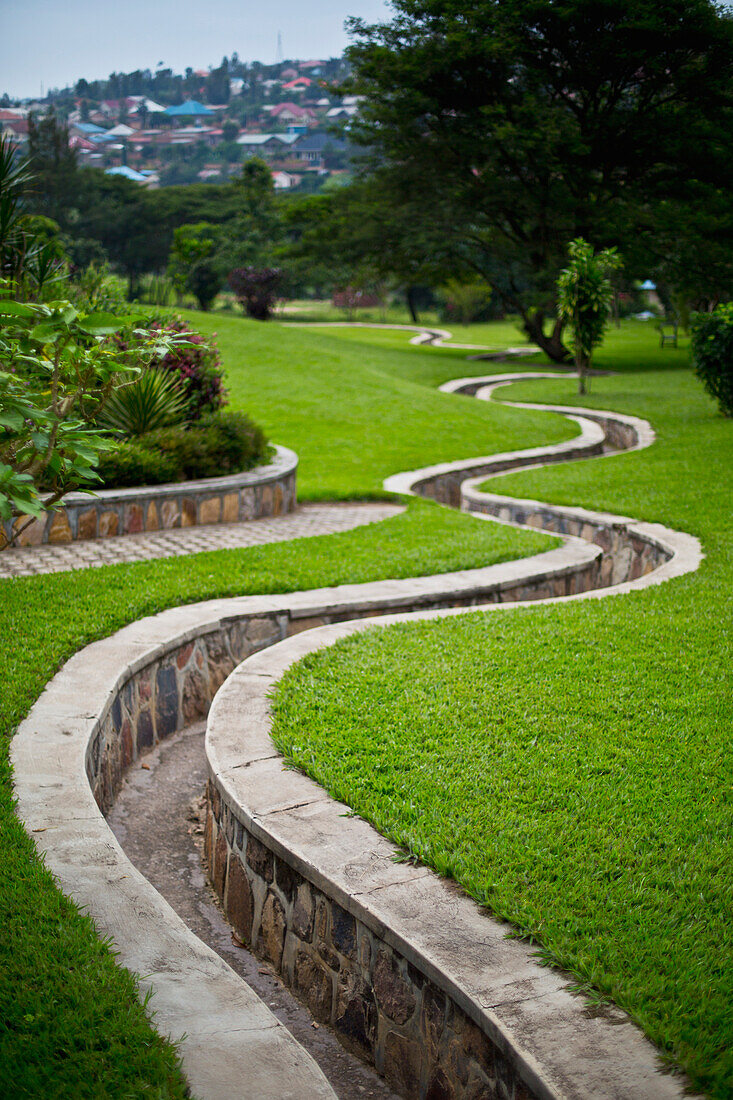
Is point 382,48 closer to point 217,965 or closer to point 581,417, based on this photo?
point 581,417

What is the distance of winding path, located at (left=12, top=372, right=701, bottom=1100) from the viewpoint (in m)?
2.23

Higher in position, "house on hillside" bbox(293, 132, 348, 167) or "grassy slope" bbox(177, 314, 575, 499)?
"house on hillside" bbox(293, 132, 348, 167)

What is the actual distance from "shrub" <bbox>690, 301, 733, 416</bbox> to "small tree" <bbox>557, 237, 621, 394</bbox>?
3.32m

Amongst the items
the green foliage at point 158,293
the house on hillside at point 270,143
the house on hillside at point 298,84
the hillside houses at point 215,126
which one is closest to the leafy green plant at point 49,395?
the green foliage at point 158,293

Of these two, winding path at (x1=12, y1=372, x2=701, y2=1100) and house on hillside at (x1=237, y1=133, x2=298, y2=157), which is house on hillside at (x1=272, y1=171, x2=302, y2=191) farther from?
winding path at (x1=12, y1=372, x2=701, y2=1100)

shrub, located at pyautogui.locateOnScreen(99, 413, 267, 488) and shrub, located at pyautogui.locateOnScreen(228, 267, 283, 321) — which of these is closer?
shrub, located at pyautogui.locateOnScreen(99, 413, 267, 488)

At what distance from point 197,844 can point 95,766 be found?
24.0 inches

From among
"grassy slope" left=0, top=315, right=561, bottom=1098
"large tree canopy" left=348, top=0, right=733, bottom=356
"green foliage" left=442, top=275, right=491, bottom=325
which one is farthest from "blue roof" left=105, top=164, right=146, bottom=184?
"grassy slope" left=0, top=315, right=561, bottom=1098

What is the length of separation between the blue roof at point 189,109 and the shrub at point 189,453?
123m

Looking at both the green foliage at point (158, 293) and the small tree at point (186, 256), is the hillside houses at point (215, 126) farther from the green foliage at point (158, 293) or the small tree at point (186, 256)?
the green foliage at point (158, 293)

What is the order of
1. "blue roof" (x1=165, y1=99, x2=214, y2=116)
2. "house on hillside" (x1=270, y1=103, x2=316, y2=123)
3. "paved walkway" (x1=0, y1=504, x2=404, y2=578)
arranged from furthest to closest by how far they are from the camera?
"house on hillside" (x1=270, y1=103, x2=316, y2=123), "blue roof" (x1=165, y1=99, x2=214, y2=116), "paved walkway" (x1=0, y1=504, x2=404, y2=578)

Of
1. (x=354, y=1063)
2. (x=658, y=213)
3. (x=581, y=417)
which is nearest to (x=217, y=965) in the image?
(x=354, y=1063)

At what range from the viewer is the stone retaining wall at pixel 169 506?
7742 mm

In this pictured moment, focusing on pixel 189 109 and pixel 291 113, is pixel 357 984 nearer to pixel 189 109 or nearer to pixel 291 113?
pixel 189 109
